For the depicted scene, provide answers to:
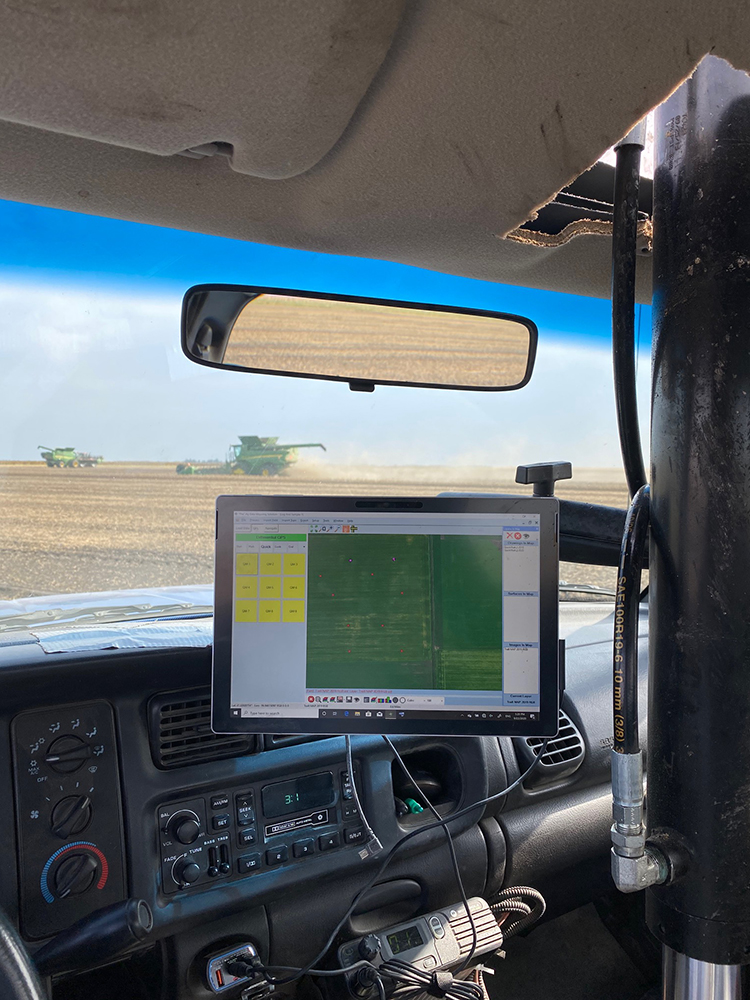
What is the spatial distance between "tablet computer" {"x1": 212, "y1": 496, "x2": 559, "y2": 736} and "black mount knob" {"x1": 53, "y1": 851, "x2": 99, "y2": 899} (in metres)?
0.36

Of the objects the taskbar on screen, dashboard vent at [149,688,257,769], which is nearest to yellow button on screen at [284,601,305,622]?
the taskbar on screen

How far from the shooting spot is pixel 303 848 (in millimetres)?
1707

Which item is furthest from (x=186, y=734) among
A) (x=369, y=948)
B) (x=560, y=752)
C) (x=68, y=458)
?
(x=68, y=458)

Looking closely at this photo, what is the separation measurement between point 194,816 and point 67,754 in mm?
293

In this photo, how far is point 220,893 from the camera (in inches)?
63.1

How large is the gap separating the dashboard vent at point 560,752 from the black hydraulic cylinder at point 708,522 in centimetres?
105

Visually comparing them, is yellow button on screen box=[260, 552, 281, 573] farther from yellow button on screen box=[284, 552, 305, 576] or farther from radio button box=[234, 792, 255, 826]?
radio button box=[234, 792, 255, 826]

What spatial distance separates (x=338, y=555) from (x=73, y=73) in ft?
3.03

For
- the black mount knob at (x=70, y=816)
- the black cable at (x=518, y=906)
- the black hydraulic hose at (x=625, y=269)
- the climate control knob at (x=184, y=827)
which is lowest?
the black cable at (x=518, y=906)

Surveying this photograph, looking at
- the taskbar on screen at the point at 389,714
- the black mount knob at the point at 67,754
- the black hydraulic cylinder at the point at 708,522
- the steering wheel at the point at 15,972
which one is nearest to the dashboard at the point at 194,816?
the black mount knob at the point at 67,754

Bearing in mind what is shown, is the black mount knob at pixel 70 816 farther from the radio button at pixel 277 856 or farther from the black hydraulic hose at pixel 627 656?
the black hydraulic hose at pixel 627 656

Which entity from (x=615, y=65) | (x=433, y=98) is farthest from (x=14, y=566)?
(x=615, y=65)

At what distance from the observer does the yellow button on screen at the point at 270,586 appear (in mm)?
1549

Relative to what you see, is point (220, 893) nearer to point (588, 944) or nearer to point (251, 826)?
point (251, 826)
